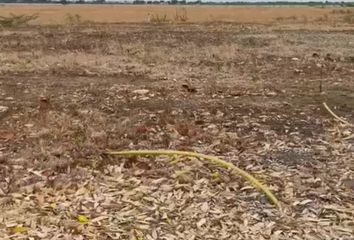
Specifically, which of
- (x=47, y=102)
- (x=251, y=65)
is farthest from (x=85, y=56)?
(x=47, y=102)

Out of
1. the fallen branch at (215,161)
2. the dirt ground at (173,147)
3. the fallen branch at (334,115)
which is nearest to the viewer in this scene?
the dirt ground at (173,147)

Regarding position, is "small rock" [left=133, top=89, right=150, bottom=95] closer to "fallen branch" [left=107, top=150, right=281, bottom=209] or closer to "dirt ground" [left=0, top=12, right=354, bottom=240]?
"dirt ground" [left=0, top=12, right=354, bottom=240]

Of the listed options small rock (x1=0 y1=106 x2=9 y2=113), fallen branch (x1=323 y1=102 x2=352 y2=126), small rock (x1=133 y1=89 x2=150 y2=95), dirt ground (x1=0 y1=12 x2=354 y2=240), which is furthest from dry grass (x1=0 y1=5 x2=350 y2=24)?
fallen branch (x1=323 y1=102 x2=352 y2=126)

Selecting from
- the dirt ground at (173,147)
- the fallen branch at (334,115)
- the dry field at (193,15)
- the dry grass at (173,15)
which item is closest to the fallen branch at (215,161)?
the dirt ground at (173,147)

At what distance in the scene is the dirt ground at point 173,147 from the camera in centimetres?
399

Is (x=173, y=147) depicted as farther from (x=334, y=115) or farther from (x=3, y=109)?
(x=3, y=109)

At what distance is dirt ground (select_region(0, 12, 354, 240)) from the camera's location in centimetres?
399

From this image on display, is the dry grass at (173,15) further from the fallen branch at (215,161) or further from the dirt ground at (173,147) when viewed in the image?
the fallen branch at (215,161)

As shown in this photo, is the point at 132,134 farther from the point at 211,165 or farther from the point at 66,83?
the point at 66,83

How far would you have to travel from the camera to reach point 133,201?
4.29 m

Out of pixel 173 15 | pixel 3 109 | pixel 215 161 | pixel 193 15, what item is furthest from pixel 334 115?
pixel 193 15

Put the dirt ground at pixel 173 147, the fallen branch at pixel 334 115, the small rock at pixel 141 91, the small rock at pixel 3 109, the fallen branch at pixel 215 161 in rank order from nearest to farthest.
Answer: the dirt ground at pixel 173 147
the fallen branch at pixel 215 161
the fallen branch at pixel 334 115
the small rock at pixel 3 109
the small rock at pixel 141 91

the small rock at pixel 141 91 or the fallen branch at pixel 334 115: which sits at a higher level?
the small rock at pixel 141 91

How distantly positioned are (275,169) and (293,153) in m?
0.58
